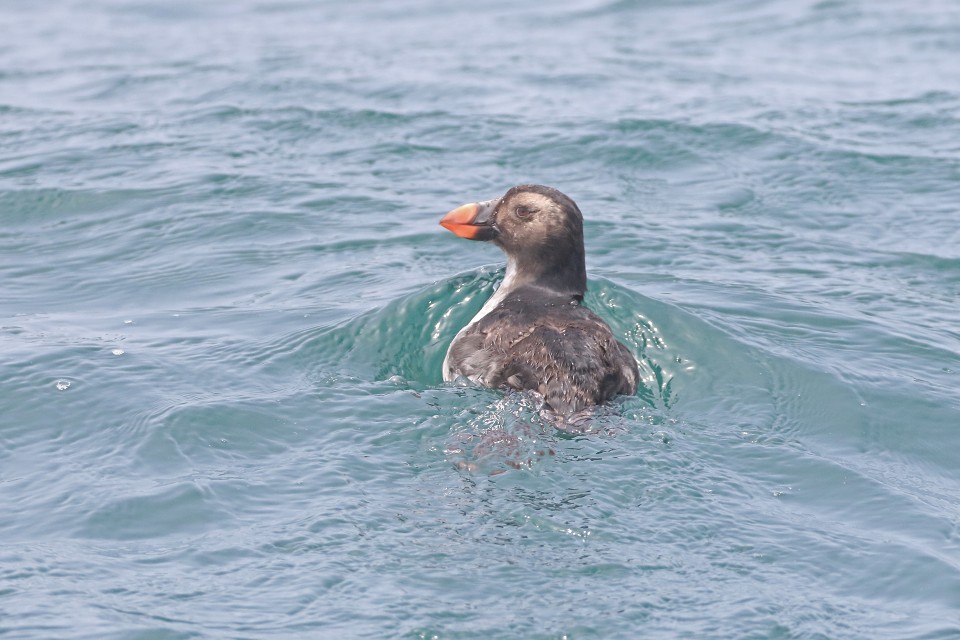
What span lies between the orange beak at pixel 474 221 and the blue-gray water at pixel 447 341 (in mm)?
694

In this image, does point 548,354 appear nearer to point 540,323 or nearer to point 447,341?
point 540,323

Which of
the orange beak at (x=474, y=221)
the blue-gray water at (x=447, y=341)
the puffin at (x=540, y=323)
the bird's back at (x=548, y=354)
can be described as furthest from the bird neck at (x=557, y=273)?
the blue-gray water at (x=447, y=341)

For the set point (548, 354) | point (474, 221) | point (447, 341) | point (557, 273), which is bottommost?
point (447, 341)

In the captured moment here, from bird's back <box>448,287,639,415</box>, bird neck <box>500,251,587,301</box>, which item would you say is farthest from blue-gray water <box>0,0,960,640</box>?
bird neck <box>500,251,587,301</box>

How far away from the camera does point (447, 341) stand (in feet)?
27.1

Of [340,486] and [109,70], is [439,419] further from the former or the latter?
[109,70]

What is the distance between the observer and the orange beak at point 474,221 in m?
8.04

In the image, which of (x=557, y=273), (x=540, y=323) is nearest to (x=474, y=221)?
(x=557, y=273)

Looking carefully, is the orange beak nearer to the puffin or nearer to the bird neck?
the puffin

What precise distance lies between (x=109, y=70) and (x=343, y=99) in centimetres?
362

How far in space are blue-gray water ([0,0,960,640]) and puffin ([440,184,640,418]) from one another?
20 centimetres

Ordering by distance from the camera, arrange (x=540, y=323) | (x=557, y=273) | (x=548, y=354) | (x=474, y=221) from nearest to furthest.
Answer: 1. (x=548, y=354)
2. (x=540, y=323)
3. (x=557, y=273)
4. (x=474, y=221)

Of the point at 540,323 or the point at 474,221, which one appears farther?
the point at 474,221

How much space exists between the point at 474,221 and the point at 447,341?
0.79 metres
